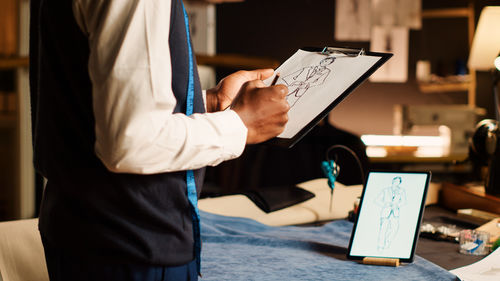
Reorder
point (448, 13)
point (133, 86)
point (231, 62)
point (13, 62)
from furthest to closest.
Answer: point (448, 13) < point (231, 62) < point (13, 62) < point (133, 86)

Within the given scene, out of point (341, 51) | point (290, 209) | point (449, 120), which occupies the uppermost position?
point (341, 51)

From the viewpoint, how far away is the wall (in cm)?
554

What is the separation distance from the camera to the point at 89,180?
0.82 meters

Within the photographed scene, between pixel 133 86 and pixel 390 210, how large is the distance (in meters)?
0.89

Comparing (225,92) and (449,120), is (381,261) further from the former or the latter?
(449,120)

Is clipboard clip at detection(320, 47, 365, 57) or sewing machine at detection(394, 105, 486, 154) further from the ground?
clipboard clip at detection(320, 47, 365, 57)

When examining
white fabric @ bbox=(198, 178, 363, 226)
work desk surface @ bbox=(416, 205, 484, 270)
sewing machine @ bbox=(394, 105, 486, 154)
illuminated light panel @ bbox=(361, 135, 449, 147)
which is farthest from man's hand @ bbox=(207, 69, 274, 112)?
illuminated light panel @ bbox=(361, 135, 449, 147)

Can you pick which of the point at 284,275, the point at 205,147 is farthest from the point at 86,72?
the point at 284,275

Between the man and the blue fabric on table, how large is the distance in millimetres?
450

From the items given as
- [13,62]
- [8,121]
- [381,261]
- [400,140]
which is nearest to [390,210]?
[381,261]

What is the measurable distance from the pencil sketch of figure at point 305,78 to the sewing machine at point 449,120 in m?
4.17

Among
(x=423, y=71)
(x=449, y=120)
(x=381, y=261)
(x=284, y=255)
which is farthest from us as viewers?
(x=423, y=71)

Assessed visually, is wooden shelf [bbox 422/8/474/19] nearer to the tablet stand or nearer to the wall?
the wall

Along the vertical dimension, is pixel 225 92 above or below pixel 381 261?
above
